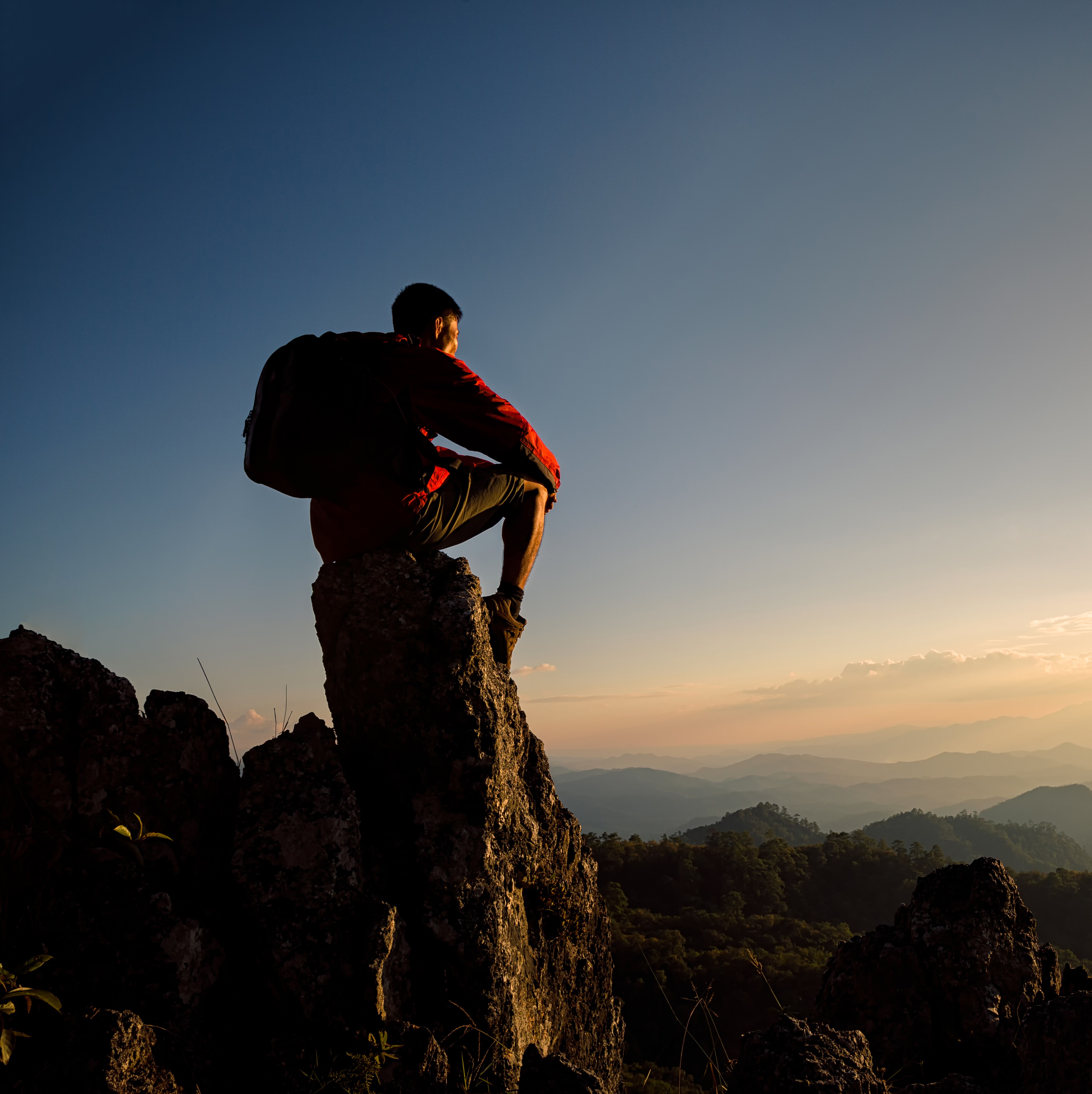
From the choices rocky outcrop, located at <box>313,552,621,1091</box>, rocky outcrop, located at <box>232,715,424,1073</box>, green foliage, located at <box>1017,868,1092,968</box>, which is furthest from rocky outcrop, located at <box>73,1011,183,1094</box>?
green foliage, located at <box>1017,868,1092,968</box>

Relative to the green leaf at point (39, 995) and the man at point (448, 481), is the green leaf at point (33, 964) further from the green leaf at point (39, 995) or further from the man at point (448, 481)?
the man at point (448, 481)

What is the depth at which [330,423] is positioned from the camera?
14.4 ft

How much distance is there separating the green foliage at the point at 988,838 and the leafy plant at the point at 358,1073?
182 metres

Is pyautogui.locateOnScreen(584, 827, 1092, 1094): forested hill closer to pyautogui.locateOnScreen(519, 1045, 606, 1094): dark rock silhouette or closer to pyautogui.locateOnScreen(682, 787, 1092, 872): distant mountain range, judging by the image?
pyautogui.locateOnScreen(519, 1045, 606, 1094): dark rock silhouette

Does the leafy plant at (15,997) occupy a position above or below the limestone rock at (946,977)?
above

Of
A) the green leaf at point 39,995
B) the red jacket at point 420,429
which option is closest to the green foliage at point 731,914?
the red jacket at point 420,429

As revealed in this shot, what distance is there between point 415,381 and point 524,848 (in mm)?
3501

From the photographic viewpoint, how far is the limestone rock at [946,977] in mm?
5480

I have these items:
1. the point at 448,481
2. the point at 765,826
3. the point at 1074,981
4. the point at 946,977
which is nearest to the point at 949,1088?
the point at 946,977

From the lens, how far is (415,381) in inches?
189

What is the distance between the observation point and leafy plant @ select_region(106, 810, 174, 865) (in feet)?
12.5

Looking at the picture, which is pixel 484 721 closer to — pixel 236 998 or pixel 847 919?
pixel 236 998

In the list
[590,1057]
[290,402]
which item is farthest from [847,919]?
[290,402]

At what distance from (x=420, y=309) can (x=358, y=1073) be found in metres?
5.00
